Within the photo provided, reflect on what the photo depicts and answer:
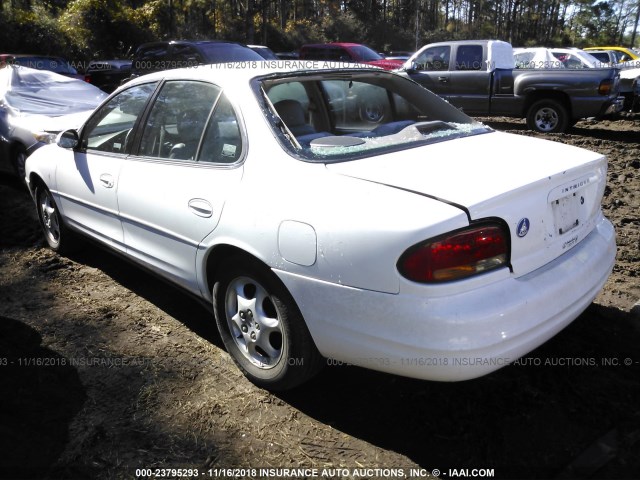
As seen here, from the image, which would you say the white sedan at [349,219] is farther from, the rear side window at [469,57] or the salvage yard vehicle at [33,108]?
the rear side window at [469,57]

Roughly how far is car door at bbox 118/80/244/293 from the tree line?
24.5 m

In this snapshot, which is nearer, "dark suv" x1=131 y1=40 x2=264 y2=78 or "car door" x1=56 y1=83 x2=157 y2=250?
"car door" x1=56 y1=83 x2=157 y2=250

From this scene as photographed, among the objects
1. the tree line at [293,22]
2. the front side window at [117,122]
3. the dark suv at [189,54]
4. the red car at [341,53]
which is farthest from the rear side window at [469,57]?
the tree line at [293,22]

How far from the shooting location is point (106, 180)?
372 centimetres

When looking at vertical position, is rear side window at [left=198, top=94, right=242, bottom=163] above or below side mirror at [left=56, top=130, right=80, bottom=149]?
above

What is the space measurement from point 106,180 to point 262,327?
168cm

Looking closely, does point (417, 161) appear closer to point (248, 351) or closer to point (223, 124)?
point (223, 124)

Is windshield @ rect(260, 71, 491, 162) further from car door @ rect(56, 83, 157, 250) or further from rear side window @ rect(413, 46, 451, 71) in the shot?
rear side window @ rect(413, 46, 451, 71)

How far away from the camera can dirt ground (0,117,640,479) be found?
7.82 ft

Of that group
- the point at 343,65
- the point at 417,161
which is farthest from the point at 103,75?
the point at 417,161

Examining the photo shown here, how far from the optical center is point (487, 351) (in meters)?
2.19

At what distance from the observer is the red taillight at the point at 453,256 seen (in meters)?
2.16

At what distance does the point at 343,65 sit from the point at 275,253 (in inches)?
66.9

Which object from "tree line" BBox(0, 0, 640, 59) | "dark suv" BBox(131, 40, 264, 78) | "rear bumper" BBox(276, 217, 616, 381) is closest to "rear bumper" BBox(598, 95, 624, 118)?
"dark suv" BBox(131, 40, 264, 78)
